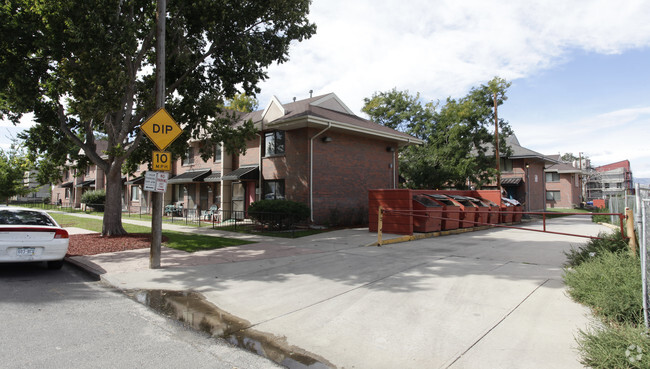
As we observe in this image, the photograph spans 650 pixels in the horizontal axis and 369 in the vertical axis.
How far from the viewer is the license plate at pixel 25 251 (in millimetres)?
A: 7445

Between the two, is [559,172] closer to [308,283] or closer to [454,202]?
[454,202]

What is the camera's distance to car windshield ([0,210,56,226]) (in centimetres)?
803

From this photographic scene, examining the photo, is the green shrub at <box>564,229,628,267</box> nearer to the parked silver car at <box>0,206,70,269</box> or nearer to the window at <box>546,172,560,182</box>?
the parked silver car at <box>0,206,70,269</box>

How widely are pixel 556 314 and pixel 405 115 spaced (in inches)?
1078

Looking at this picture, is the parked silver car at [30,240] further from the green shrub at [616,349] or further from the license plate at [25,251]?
the green shrub at [616,349]

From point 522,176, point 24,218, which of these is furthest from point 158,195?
point 522,176

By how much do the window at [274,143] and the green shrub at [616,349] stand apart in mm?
16055

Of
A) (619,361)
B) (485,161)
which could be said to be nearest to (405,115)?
(485,161)

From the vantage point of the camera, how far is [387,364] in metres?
3.63

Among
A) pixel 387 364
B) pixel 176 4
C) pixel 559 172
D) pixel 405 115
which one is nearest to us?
pixel 387 364

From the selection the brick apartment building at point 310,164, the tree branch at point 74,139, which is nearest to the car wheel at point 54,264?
the tree branch at point 74,139

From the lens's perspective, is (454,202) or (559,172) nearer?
(454,202)

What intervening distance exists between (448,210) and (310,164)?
642 cm

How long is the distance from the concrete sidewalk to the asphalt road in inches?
30.2
